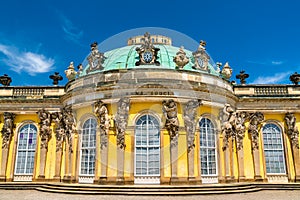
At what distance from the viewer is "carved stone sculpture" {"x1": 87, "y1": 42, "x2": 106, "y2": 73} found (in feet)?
59.4

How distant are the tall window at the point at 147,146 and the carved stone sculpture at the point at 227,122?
163 inches

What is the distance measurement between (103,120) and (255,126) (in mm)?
9831

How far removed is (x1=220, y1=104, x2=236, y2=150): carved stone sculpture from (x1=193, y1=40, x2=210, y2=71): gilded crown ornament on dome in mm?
2814

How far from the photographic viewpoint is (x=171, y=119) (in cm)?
1545

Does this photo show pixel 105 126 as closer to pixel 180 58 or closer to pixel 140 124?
pixel 140 124

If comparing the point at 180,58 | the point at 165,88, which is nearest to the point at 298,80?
the point at 180,58

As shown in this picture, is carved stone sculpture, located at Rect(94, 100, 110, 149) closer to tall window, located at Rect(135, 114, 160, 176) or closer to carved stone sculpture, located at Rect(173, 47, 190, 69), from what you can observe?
tall window, located at Rect(135, 114, 160, 176)

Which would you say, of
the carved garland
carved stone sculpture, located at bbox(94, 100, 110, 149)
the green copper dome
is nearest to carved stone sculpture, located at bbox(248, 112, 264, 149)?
the green copper dome

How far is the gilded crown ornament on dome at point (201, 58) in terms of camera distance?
58.8 ft

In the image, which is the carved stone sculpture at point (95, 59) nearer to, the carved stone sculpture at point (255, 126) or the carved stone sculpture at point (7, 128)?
the carved stone sculpture at point (7, 128)

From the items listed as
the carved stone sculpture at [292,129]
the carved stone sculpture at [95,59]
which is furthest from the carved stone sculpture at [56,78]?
the carved stone sculpture at [292,129]

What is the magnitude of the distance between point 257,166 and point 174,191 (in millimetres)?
7221

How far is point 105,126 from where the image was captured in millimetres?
15750

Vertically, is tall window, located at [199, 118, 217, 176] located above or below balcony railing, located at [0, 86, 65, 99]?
below
